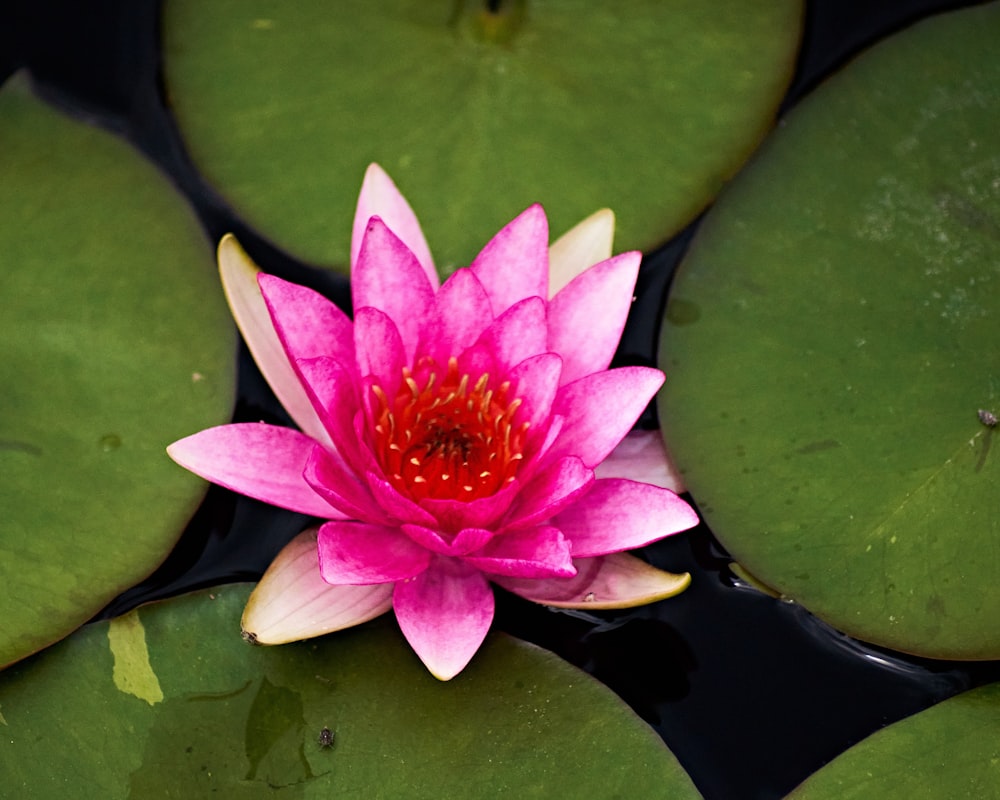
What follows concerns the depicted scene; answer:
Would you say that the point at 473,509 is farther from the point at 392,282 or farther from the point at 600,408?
the point at 392,282

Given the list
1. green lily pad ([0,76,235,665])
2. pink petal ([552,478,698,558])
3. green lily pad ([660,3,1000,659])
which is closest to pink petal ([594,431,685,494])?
green lily pad ([660,3,1000,659])

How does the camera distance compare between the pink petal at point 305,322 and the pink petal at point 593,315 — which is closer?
the pink petal at point 305,322

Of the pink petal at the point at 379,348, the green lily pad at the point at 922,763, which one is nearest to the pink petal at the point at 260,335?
the pink petal at the point at 379,348

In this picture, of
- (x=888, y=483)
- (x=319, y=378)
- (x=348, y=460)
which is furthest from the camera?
(x=888, y=483)

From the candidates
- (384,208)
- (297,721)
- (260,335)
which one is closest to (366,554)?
(297,721)

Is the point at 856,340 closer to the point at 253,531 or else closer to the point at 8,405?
the point at 253,531

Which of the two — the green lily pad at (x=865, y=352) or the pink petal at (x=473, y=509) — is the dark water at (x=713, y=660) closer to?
the green lily pad at (x=865, y=352)

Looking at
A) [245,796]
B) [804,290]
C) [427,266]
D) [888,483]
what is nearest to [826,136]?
[804,290]
